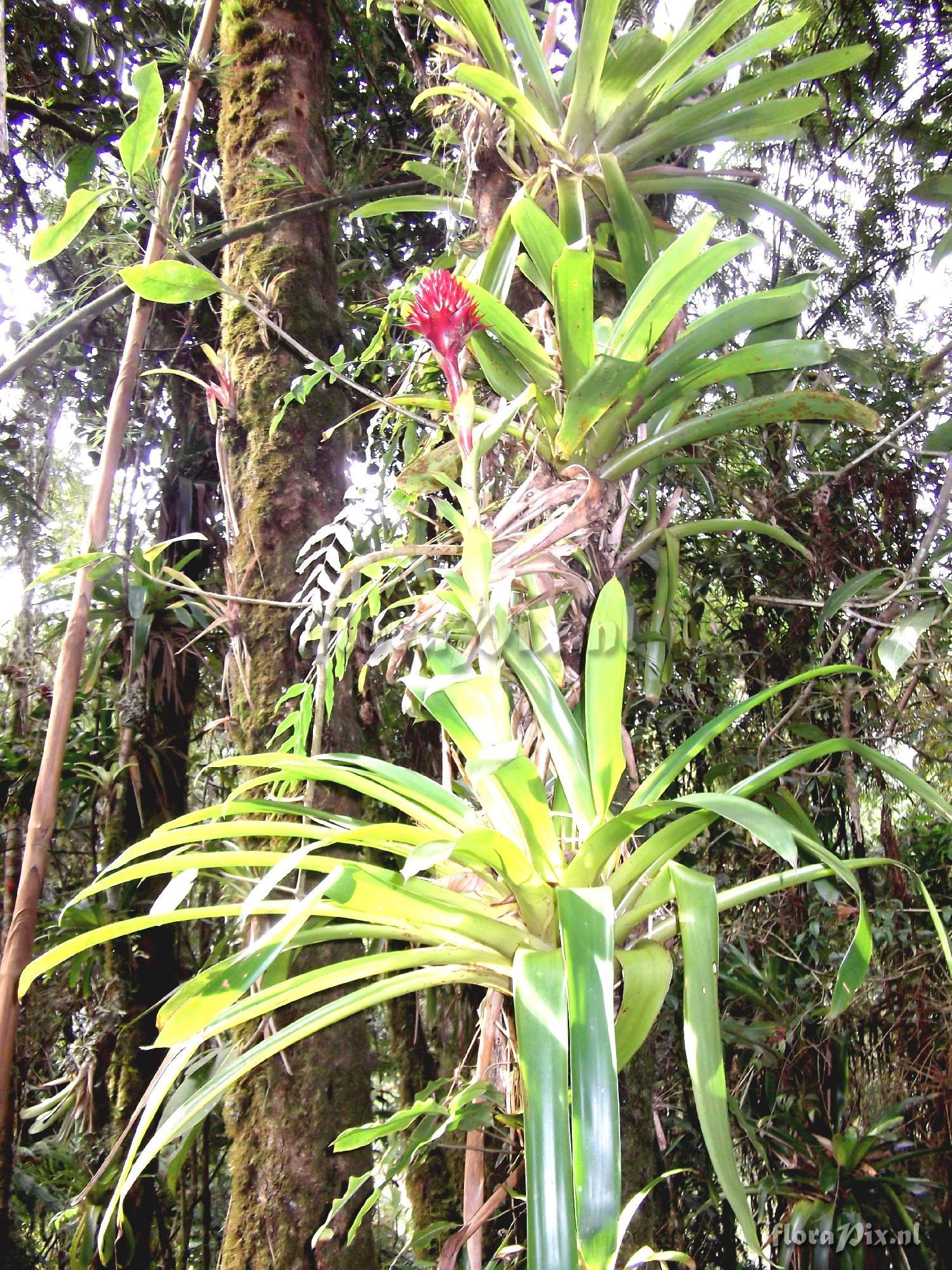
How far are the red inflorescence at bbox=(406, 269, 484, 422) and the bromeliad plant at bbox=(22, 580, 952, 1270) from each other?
0.24 metres

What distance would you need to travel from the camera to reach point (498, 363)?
96 centimetres

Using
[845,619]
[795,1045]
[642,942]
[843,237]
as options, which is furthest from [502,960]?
[843,237]

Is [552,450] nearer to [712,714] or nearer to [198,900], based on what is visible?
[712,714]

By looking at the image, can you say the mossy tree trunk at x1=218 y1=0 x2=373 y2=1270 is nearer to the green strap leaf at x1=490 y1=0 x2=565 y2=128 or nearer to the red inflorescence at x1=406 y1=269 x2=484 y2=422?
the green strap leaf at x1=490 y1=0 x2=565 y2=128

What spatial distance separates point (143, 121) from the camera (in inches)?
34.4

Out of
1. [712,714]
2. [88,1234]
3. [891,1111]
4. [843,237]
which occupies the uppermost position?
[843,237]

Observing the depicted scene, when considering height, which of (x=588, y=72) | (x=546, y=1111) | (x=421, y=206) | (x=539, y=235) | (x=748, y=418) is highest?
(x=421, y=206)

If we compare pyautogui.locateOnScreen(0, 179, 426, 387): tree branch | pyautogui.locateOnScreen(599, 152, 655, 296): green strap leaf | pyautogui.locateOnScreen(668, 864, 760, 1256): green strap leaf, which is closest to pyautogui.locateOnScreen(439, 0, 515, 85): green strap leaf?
pyautogui.locateOnScreen(599, 152, 655, 296): green strap leaf

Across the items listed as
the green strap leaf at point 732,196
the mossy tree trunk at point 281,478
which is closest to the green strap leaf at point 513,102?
the green strap leaf at point 732,196

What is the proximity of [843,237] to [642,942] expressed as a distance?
2.04 m

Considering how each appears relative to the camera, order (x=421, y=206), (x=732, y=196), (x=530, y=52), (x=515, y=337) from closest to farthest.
A: (x=515, y=337) < (x=530, y=52) < (x=732, y=196) < (x=421, y=206)

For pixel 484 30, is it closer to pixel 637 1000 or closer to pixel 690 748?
pixel 690 748

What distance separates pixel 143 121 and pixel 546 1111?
0.98m

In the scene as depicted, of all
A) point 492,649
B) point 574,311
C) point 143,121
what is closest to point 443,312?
point 574,311
